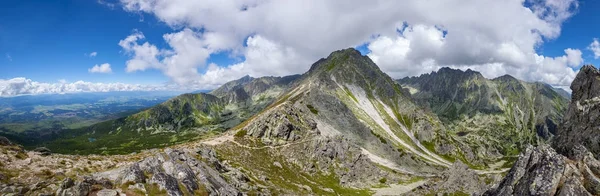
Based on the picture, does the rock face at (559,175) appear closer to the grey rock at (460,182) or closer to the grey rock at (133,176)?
the grey rock at (133,176)

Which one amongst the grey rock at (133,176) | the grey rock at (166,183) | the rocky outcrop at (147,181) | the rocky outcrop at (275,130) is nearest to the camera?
the rocky outcrop at (147,181)

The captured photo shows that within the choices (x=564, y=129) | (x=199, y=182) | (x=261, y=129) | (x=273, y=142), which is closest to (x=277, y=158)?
(x=273, y=142)

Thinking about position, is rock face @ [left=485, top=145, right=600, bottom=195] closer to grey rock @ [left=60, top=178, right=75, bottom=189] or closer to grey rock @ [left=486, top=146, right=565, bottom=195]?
grey rock @ [left=486, top=146, right=565, bottom=195]

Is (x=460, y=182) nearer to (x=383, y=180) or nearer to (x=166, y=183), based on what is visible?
(x=383, y=180)

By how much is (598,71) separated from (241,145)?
14488 cm

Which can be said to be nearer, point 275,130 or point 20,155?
point 20,155

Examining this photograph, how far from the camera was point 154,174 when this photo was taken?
160 feet

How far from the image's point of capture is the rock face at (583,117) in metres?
72.3

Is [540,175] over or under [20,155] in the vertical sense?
over

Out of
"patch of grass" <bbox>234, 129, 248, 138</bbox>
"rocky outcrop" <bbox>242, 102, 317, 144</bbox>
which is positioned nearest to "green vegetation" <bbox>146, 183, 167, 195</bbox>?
"rocky outcrop" <bbox>242, 102, 317, 144</bbox>

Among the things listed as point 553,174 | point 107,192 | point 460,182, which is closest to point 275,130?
point 460,182

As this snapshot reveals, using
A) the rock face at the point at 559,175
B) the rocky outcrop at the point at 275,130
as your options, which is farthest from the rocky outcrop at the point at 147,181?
the rocky outcrop at the point at 275,130

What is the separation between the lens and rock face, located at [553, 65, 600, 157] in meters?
72.3

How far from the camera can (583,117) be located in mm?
81938
